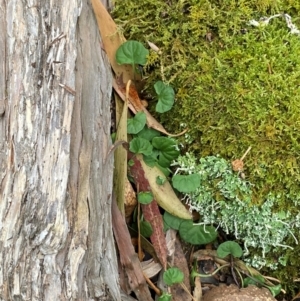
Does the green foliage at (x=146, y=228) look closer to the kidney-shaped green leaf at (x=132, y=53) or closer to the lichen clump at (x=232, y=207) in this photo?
the lichen clump at (x=232, y=207)

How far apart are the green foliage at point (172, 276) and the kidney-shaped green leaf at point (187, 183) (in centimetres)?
40

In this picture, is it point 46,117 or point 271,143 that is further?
point 271,143

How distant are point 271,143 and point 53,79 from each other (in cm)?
109

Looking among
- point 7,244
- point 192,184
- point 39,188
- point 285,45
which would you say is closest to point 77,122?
point 39,188

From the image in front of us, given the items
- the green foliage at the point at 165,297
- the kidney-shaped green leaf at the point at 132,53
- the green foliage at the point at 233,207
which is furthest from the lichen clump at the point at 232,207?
the kidney-shaped green leaf at the point at 132,53

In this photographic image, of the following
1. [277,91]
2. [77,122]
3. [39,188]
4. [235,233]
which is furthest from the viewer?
[235,233]

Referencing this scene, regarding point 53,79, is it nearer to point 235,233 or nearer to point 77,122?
point 77,122

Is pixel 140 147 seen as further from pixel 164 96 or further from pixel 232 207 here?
pixel 232 207

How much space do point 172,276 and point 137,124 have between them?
782mm

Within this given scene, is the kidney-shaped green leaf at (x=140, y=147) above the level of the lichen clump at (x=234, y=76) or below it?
below

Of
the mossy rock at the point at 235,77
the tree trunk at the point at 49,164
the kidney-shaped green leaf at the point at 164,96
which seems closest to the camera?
the tree trunk at the point at 49,164

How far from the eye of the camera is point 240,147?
90.4 inches

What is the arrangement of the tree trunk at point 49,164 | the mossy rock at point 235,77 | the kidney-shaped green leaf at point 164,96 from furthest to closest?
the kidney-shaped green leaf at point 164,96, the mossy rock at point 235,77, the tree trunk at point 49,164

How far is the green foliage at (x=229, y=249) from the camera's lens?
2.39 m
